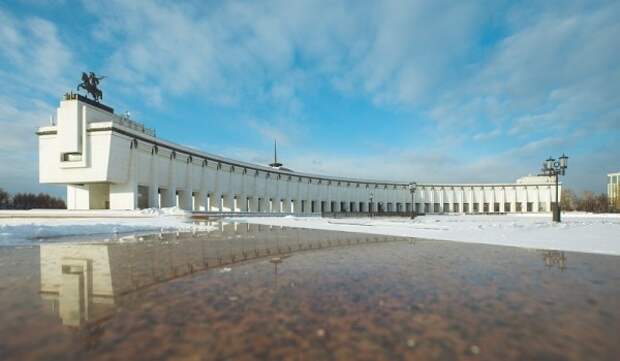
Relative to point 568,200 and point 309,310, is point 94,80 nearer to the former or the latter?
point 309,310

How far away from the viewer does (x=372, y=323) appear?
3053mm

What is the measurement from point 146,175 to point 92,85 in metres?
13.7

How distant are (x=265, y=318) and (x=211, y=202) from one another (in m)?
54.2

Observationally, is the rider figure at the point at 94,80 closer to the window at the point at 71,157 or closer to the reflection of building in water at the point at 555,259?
the window at the point at 71,157

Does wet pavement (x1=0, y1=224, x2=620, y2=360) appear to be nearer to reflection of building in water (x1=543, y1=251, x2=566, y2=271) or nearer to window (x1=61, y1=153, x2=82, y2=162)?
reflection of building in water (x1=543, y1=251, x2=566, y2=271)

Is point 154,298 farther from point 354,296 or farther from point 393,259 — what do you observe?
point 393,259

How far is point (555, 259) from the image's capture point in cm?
684

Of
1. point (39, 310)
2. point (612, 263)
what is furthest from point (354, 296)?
point (612, 263)

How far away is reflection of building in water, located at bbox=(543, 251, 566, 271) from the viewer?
613 centimetres

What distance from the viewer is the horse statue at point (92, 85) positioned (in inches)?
1553

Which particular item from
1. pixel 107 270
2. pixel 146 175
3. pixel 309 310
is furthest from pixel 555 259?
pixel 146 175

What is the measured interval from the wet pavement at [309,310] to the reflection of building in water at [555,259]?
9 cm

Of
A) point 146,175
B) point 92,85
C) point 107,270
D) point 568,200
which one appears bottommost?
point 568,200

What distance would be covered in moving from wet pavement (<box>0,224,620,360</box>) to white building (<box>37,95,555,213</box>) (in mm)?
37119
